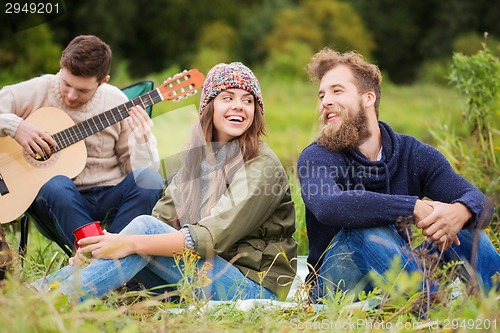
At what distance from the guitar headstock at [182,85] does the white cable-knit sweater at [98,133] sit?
269 millimetres

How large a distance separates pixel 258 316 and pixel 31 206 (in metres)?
1.64

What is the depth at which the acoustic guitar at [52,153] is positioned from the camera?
3.72 meters

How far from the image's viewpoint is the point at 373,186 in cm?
307

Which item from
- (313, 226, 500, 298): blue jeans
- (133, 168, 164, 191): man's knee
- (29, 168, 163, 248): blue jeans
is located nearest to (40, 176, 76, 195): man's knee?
(29, 168, 163, 248): blue jeans

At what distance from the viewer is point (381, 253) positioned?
273 cm

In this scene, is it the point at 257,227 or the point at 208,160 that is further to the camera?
the point at 208,160

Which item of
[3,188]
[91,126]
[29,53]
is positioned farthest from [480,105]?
[29,53]

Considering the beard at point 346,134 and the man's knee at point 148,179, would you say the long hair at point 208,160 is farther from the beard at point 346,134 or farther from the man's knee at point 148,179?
the man's knee at point 148,179

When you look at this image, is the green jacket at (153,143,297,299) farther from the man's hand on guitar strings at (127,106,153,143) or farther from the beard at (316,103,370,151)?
the man's hand on guitar strings at (127,106,153,143)

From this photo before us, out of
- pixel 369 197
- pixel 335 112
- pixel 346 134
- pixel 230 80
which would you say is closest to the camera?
pixel 369 197

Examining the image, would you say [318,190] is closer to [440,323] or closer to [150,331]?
[440,323]

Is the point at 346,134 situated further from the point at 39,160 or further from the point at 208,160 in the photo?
the point at 39,160

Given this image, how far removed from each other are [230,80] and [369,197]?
0.93 m

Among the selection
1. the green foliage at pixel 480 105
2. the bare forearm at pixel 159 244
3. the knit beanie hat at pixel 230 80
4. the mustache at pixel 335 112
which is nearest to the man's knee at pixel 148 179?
the knit beanie hat at pixel 230 80
